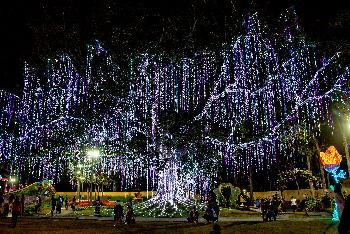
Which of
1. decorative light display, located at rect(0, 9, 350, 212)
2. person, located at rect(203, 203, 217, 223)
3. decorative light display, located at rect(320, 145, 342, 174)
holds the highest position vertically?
decorative light display, located at rect(0, 9, 350, 212)

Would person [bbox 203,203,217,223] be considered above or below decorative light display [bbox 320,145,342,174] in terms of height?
below

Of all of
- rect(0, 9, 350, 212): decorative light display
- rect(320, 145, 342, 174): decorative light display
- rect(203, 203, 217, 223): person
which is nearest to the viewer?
rect(320, 145, 342, 174): decorative light display

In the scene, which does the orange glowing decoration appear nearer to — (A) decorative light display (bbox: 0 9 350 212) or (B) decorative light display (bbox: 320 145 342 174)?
(B) decorative light display (bbox: 320 145 342 174)

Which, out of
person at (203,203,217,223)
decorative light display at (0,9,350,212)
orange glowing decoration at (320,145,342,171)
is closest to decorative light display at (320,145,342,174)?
orange glowing decoration at (320,145,342,171)

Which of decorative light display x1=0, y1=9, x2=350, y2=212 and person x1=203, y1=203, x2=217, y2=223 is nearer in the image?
person x1=203, y1=203, x2=217, y2=223

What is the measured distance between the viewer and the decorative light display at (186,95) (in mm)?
20531

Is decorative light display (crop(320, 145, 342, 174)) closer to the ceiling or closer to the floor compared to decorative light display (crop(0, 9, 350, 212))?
closer to the floor

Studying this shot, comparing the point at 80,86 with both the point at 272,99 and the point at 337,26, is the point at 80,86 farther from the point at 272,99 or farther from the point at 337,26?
the point at 337,26

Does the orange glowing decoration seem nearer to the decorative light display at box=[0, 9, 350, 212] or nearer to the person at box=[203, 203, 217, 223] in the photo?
the person at box=[203, 203, 217, 223]

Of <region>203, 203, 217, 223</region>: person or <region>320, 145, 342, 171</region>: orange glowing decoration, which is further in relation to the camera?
<region>203, 203, 217, 223</region>: person

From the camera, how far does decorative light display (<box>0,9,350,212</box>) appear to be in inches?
808

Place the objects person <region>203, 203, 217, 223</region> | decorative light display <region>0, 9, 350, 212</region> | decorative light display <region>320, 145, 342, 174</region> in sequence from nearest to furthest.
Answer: decorative light display <region>320, 145, 342, 174</region>
person <region>203, 203, 217, 223</region>
decorative light display <region>0, 9, 350, 212</region>

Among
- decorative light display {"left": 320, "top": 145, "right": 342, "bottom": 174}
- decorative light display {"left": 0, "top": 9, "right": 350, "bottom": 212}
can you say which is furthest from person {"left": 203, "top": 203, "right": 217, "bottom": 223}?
decorative light display {"left": 320, "top": 145, "right": 342, "bottom": 174}

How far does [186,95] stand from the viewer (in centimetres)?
2152
